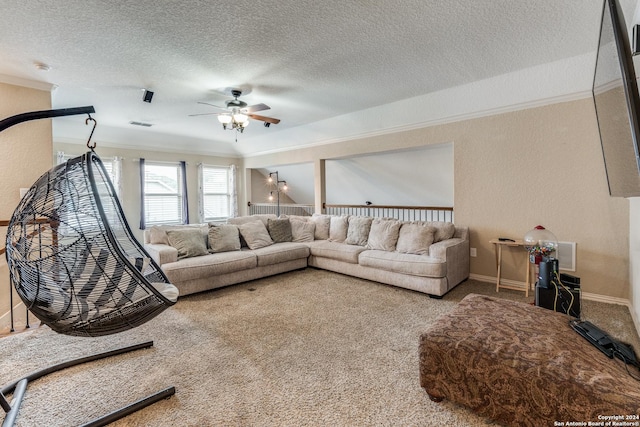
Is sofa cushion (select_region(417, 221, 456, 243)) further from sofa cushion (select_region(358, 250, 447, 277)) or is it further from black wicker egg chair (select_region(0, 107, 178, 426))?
black wicker egg chair (select_region(0, 107, 178, 426))

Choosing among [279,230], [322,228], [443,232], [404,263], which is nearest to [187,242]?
[279,230]

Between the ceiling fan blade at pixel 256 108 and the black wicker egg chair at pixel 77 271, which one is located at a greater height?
the ceiling fan blade at pixel 256 108

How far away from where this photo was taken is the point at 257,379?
6.57 ft

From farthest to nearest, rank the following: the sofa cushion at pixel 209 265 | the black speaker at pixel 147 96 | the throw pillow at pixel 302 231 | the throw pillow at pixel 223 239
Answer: the throw pillow at pixel 302 231 → the throw pillow at pixel 223 239 → the black speaker at pixel 147 96 → the sofa cushion at pixel 209 265

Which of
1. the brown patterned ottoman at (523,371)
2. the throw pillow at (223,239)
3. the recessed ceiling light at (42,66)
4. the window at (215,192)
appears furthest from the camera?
the window at (215,192)

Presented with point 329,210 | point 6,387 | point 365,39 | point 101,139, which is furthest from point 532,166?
point 101,139

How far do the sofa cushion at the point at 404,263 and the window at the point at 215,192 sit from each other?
4846 mm

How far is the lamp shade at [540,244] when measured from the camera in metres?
2.91

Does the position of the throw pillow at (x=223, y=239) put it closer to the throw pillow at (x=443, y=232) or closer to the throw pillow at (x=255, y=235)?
the throw pillow at (x=255, y=235)

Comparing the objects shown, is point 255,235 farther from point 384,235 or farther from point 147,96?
point 147,96

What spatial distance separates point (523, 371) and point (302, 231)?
4.03 m

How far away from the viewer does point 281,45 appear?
282 cm

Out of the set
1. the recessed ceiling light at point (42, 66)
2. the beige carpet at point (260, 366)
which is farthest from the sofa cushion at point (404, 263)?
the recessed ceiling light at point (42, 66)

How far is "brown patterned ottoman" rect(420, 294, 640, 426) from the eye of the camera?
1.28 m
